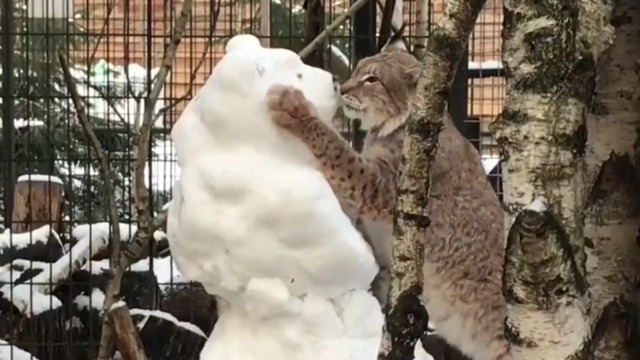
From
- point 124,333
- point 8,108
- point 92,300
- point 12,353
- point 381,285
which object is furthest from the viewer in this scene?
point 8,108

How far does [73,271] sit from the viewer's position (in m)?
5.00

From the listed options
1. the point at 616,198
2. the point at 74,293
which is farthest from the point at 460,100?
the point at 616,198

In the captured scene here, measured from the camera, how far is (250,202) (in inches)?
95.6

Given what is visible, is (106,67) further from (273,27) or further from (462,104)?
(462,104)

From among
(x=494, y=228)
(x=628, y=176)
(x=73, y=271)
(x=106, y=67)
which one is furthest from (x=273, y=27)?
(x=628, y=176)

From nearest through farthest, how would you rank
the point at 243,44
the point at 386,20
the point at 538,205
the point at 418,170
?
1. the point at 538,205
2. the point at 418,170
3. the point at 243,44
4. the point at 386,20

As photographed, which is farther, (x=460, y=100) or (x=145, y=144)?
(x=460, y=100)

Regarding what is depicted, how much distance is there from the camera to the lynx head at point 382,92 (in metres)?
3.19

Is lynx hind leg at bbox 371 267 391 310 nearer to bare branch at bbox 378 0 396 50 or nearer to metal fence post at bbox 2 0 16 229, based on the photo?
bare branch at bbox 378 0 396 50

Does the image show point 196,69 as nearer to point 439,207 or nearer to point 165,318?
point 165,318

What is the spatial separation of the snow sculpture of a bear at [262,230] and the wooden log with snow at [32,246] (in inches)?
108

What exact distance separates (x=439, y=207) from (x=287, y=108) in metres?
0.74

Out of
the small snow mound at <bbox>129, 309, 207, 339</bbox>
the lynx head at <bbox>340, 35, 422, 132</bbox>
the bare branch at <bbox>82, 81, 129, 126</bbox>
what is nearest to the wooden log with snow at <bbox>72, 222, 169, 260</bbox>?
the small snow mound at <bbox>129, 309, 207, 339</bbox>

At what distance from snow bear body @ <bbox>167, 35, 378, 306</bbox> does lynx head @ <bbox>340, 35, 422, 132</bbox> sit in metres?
0.66
